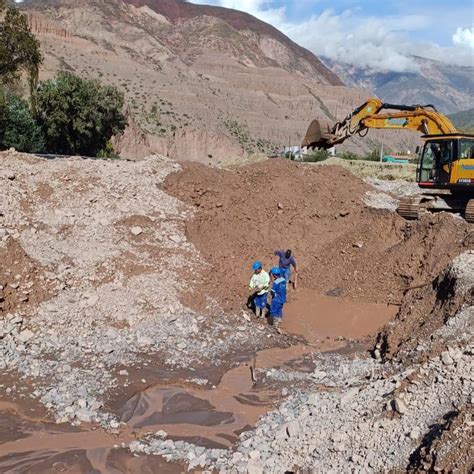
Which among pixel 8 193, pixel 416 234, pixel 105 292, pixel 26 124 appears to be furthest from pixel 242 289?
pixel 26 124

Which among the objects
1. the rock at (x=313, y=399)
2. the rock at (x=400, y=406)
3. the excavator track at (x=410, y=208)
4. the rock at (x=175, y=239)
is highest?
the excavator track at (x=410, y=208)

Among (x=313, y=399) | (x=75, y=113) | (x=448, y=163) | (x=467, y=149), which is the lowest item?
(x=313, y=399)

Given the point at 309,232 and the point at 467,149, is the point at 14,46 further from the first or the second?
the point at 467,149

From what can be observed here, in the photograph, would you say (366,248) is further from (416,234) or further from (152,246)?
(152,246)

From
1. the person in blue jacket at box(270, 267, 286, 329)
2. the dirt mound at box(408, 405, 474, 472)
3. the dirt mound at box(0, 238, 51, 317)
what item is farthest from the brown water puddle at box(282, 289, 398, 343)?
the dirt mound at box(408, 405, 474, 472)

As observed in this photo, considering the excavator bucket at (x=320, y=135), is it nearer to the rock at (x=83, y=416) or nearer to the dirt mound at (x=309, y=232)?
the dirt mound at (x=309, y=232)

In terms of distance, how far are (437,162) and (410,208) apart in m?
1.46

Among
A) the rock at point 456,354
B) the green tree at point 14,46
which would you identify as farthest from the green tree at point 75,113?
the rock at point 456,354

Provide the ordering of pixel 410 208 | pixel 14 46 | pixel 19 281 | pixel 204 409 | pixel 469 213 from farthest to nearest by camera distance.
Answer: pixel 14 46, pixel 410 208, pixel 469 213, pixel 19 281, pixel 204 409

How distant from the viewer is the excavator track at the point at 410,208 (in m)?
15.5

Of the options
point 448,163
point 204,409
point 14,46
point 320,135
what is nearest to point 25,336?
point 204,409

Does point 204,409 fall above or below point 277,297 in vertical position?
below

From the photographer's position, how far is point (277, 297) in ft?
34.8

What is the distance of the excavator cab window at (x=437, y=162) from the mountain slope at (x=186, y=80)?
32.7 metres
